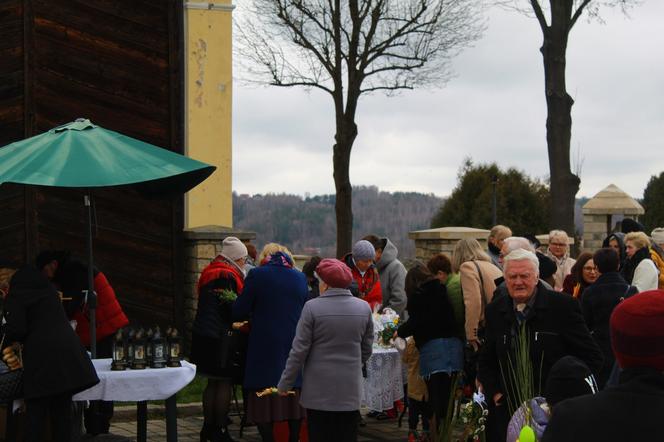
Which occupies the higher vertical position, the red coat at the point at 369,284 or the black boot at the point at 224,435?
the red coat at the point at 369,284

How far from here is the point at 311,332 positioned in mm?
7840

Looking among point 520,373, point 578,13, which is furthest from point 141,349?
point 578,13

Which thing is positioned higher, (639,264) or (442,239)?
(442,239)

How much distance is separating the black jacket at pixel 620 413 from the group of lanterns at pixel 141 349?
508 centimetres

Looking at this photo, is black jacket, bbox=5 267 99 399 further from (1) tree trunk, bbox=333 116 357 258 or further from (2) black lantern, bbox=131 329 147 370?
(1) tree trunk, bbox=333 116 357 258

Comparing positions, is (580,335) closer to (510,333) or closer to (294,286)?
(510,333)

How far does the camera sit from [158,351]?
27.0ft

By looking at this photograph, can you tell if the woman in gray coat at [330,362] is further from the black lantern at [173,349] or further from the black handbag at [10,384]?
the black handbag at [10,384]

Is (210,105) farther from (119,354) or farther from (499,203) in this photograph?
(499,203)

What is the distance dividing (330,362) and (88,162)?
7.21 feet

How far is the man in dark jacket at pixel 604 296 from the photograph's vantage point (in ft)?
29.4

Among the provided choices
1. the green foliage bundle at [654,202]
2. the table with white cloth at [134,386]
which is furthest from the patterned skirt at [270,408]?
the green foliage bundle at [654,202]

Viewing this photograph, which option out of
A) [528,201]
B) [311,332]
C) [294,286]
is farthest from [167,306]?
[528,201]

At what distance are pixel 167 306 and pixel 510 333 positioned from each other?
8.53 m
